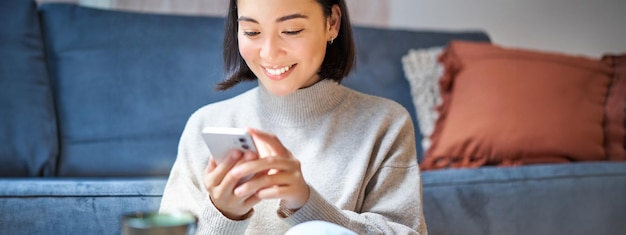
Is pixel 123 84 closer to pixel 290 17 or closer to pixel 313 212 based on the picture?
pixel 290 17

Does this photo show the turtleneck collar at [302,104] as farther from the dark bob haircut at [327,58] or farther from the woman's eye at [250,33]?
the woman's eye at [250,33]

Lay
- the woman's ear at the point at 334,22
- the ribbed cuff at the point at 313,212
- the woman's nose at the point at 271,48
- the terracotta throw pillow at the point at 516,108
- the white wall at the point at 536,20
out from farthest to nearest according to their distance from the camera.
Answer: the white wall at the point at 536,20, the terracotta throw pillow at the point at 516,108, the woman's ear at the point at 334,22, the woman's nose at the point at 271,48, the ribbed cuff at the point at 313,212

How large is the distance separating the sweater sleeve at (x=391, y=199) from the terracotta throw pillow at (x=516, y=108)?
0.88m

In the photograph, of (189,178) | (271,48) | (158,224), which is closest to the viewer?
(158,224)

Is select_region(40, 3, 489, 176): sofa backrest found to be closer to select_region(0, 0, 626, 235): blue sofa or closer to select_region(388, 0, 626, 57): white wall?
select_region(0, 0, 626, 235): blue sofa

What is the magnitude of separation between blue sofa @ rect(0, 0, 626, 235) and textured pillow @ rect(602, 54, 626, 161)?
26cm

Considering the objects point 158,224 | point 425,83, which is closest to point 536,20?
point 425,83

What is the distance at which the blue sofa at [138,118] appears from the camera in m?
1.81

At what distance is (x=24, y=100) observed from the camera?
6.38 feet

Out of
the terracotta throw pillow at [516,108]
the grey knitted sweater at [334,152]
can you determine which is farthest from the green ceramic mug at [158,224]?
the terracotta throw pillow at [516,108]

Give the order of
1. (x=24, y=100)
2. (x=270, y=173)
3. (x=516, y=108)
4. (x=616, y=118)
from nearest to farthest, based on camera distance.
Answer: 1. (x=270, y=173)
2. (x=24, y=100)
3. (x=516, y=108)
4. (x=616, y=118)

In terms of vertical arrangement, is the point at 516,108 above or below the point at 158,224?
below

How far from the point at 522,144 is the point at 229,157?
1404mm

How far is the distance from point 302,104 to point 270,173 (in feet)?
1.11
